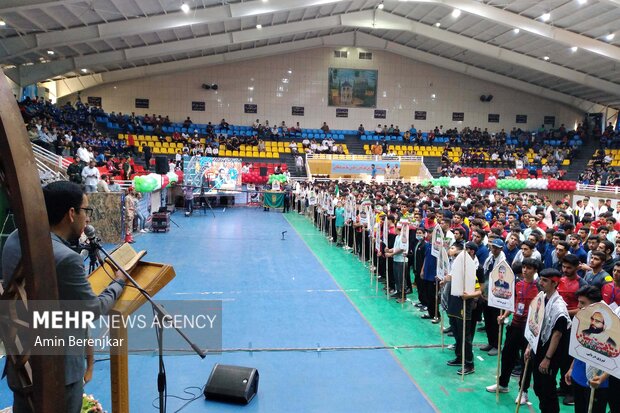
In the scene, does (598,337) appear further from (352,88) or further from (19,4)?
(352,88)

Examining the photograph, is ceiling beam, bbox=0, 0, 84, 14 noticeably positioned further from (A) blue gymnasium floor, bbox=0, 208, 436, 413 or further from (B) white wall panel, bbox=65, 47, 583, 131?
(B) white wall panel, bbox=65, 47, 583, 131

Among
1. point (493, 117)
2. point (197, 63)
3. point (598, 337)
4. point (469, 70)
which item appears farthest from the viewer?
point (493, 117)

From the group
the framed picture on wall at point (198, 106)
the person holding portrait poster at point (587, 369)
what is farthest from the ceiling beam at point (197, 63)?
the person holding portrait poster at point (587, 369)

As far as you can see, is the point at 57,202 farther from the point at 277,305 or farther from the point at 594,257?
the point at 277,305

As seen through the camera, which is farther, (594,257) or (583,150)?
(583,150)

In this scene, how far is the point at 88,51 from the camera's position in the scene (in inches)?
929

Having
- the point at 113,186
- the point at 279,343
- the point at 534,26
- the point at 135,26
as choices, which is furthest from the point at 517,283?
the point at 534,26

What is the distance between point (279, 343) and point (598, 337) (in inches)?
157

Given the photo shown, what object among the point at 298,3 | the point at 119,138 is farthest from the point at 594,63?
the point at 119,138

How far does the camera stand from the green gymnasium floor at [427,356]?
5.03 metres

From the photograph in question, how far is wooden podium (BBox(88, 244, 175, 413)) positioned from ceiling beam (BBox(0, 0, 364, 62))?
18.9 meters

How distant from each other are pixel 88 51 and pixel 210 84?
10.7m

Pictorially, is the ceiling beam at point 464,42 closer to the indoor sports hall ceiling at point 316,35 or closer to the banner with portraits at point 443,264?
the indoor sports hall ceiling at point 316,35

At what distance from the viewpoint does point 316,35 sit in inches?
Result: 1275
